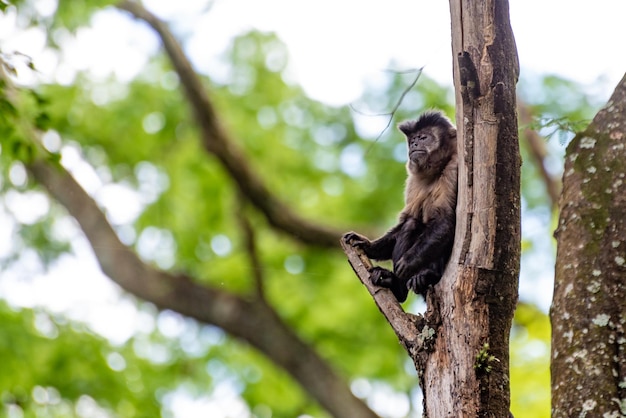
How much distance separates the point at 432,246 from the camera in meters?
5.61

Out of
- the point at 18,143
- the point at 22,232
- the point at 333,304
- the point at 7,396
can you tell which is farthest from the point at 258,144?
the point at 18,143

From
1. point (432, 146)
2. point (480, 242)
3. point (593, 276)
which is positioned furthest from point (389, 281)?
point (432, 146)

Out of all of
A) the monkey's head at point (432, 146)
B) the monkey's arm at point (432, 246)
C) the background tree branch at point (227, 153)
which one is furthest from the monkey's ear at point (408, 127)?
the background tree branch at point (227, 153)

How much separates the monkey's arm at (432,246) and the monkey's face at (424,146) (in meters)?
0.98

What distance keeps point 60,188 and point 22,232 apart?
2.08 m

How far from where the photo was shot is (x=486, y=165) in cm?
448

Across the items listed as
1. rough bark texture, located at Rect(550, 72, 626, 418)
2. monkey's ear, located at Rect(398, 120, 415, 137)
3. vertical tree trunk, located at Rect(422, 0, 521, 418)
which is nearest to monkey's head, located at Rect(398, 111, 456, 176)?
monkey's ear, located at Rect(398, 120, 415, 137)

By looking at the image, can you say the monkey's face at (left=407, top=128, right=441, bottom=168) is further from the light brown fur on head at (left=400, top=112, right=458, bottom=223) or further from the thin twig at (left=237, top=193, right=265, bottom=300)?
the thin twig at (left=237, top=193, right=265, bottom=300)

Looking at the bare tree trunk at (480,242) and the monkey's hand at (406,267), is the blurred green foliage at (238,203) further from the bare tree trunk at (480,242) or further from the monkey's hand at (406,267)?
the bare tree trunk at (480,242)

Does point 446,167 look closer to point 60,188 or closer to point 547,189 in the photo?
point 547,189

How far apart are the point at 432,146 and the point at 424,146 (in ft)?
0.22

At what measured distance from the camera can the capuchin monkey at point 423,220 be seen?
5617mm

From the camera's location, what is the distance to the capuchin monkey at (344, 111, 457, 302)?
5617 millimetres

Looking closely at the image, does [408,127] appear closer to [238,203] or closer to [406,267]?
[406,267]
